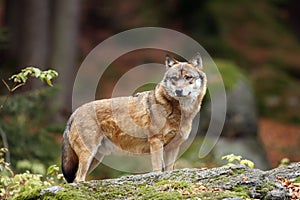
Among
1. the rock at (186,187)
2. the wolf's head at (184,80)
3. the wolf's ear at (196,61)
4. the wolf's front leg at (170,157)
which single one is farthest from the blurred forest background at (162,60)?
the rock at (186,187)

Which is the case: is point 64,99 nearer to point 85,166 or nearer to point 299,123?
point 299,123

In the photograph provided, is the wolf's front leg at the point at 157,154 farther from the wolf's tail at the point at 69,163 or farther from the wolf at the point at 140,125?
the wolf's tail at the point at 69,163

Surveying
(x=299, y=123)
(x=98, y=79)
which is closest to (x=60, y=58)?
(x=98, y=79)

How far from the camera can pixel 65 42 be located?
812 inches

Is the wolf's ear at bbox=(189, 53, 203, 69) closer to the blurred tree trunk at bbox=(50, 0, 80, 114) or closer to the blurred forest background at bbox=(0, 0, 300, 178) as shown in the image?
the blurred forest background at bbox=(0, 0, 300, 178)

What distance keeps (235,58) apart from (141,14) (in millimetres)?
5623

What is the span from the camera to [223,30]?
2875cm

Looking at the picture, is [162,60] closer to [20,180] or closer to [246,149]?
[246,149]

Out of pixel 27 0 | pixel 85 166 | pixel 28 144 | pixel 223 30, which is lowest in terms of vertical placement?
pixel 85 166

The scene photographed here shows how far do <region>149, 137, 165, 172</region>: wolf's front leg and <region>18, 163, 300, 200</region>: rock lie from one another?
1.08 meters

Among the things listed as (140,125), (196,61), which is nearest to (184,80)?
(196,61)

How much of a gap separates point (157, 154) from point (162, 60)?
20024 mm

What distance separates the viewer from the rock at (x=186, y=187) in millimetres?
6210

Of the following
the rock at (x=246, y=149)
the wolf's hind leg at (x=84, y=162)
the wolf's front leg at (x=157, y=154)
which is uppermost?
the rock at (x=246, y=149)
